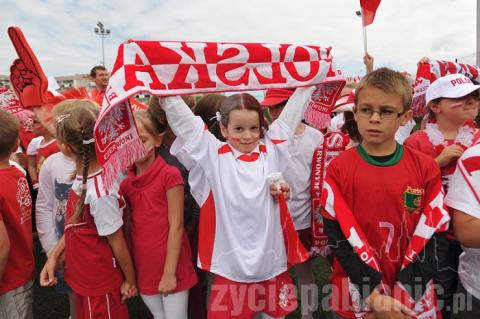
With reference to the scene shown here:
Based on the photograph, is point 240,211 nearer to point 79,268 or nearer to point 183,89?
point 183,89

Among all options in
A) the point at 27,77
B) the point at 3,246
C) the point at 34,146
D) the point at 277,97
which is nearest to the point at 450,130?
the point at 277,97

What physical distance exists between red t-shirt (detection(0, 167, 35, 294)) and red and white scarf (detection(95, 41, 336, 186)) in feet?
2.56

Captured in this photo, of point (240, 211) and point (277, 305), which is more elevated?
point (240, 211)

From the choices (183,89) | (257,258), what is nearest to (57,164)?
(183,89)

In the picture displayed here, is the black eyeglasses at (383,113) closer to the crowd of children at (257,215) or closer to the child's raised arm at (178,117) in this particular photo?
the crowd of children at (257,215)

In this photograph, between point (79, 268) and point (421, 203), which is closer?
point (421, 203)

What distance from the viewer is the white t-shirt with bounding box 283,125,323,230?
255 centimetres

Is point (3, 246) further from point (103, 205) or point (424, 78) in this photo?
point (424, 78)

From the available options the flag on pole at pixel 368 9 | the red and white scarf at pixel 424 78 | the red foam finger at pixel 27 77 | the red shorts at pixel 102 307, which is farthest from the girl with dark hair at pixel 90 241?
the red and white scarf at pixel 424 78

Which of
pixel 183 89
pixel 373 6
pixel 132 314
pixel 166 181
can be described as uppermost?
pixel 373 6

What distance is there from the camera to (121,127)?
1.84 m

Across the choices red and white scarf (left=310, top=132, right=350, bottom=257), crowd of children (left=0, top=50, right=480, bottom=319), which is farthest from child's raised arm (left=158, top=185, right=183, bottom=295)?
red and white scarf (left=310, top=132, right=350, bottom=257)

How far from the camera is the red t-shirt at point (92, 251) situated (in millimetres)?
1896

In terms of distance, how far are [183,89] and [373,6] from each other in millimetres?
1603
